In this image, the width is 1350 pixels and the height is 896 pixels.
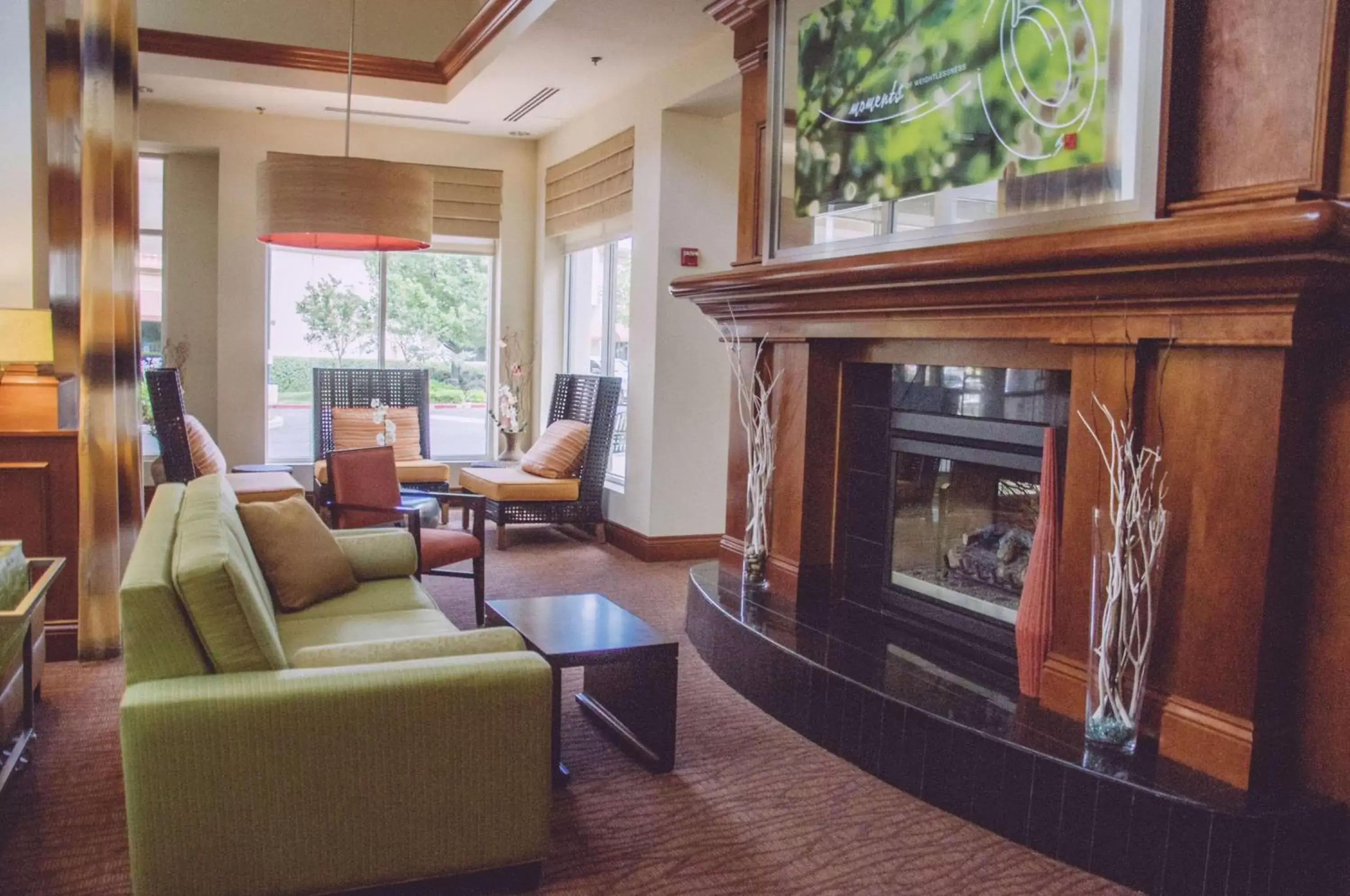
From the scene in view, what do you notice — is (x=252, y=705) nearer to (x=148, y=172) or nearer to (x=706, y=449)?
(x=706, y=449)

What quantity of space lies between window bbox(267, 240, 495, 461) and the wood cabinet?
347cm

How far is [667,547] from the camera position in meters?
6.26

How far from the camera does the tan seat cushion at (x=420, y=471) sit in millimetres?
6926

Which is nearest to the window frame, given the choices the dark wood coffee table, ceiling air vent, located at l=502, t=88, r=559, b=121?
ceiling air vent, located at l=502, t=88, r=559, b=121

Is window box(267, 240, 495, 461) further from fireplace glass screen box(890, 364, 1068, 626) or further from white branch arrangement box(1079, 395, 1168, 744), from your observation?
white branch arrangement box(1079, 395, 1168, 744)

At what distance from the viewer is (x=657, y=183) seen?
6074 mm

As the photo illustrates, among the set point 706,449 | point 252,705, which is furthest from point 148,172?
point 252,705

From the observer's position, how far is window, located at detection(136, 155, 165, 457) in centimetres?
769

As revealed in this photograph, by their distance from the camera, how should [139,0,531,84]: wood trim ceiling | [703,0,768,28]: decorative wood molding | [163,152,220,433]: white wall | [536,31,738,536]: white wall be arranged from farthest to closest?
1. [163,152,220,433]: white wall
2. [139,0,531,84]: wood trim ceiling
3. [536,31,738,536]: white wall
4. [703,0,768,28]: decorative wood molding

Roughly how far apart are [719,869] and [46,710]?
238cm

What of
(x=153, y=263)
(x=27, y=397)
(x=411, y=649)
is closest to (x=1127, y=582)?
(x=411, y=649)

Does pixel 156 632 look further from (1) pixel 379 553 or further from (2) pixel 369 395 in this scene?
(2) pixel 369 395

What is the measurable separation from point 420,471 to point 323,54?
8.83ft

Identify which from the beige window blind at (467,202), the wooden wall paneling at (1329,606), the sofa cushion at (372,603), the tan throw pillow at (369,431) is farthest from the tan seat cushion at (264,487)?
the wooden wall paneling at (1329,606)
